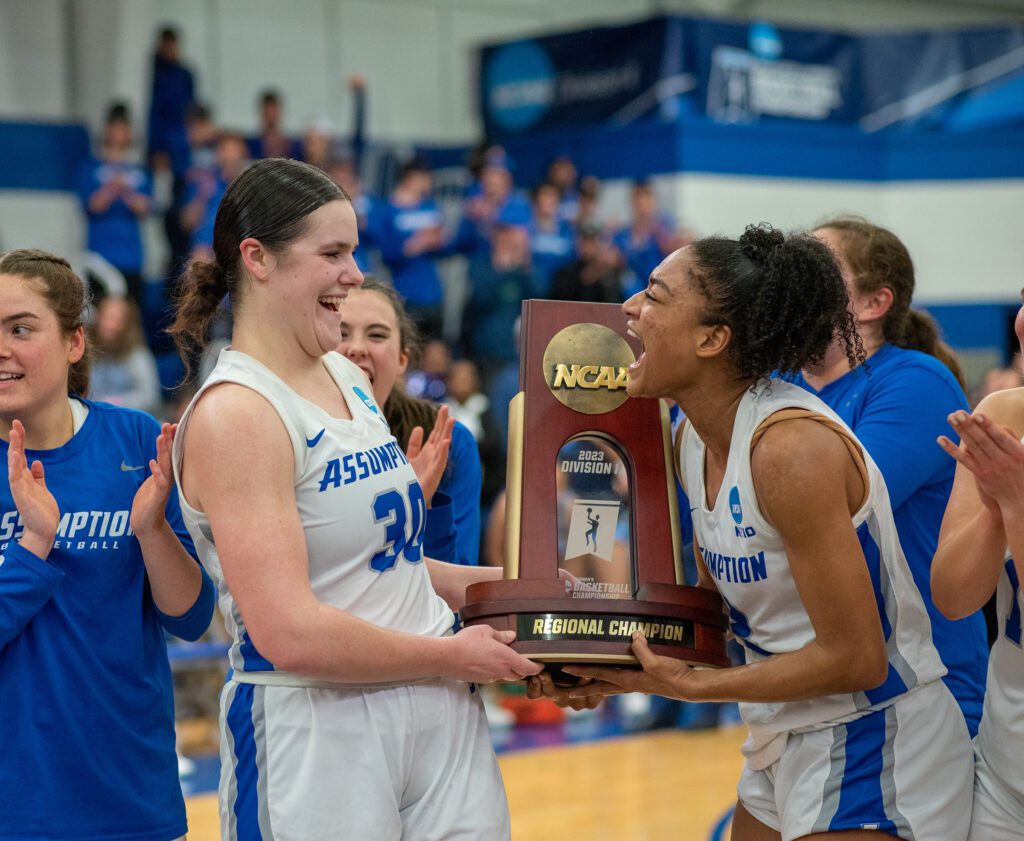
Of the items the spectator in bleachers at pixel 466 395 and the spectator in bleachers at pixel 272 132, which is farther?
the spectator in bleachers at pixel 272 132

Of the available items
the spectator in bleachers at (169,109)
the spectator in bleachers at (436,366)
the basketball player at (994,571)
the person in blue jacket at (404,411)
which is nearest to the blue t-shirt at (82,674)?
the person in blue jacket at (404,411)

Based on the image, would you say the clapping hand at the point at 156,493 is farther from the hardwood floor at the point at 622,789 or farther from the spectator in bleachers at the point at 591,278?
the spectator in bleachers at the point at 591,278

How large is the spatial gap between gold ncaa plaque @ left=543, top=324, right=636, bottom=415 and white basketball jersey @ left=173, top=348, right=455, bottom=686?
0.44m

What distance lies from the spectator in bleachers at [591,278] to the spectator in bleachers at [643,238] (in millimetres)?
655

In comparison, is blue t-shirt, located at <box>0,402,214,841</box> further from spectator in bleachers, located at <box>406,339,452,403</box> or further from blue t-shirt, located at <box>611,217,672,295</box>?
blue t-shirt, located at <box>611,217,672,295</box>

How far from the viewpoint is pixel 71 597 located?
272 cm

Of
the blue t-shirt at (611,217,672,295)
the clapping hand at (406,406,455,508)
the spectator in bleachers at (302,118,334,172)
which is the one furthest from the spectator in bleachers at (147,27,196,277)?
the clapping hand at (406,406,455,508)

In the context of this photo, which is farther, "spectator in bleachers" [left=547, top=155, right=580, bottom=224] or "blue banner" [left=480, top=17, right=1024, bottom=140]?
"blue banner" [left=480, top=17, right=1024, bottom=140]

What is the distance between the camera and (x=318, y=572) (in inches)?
93.8

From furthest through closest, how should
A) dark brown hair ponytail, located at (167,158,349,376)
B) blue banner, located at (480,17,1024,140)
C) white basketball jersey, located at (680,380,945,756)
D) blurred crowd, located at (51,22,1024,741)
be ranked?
blue banner, located at (480,17,1024,140)
blurred crowd, located at (51,22,1024,741)
white basketball jersey, located at (680,380,945,756)
dark brown hair ponytail, located at (167,158,349,376)

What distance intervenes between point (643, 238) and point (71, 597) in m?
8.88

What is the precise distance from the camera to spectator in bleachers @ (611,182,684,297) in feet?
36.3

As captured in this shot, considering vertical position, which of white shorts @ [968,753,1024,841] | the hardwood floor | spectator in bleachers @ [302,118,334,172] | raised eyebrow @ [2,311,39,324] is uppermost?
spectator in bleachers @ [302,118,334,172]

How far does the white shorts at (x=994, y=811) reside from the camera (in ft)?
8.48
